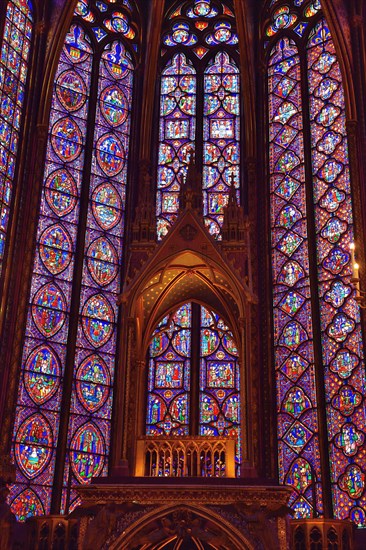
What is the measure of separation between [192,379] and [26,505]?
130 inches

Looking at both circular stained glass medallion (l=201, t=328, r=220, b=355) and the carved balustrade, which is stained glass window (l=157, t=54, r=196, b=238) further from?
the carved balustrade

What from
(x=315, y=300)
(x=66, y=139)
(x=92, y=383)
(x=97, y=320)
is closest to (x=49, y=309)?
(x=97, y=320)

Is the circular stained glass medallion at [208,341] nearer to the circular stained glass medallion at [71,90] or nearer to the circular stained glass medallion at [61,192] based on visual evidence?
the circular stained glass medallion at [61,192]

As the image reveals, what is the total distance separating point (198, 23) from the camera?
18.1 meters

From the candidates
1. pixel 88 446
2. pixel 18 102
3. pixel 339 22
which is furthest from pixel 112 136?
pixel 88 446

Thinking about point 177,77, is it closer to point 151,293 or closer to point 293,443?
point 151,293

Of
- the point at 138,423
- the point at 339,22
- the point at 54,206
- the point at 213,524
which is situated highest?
the point at 339,22

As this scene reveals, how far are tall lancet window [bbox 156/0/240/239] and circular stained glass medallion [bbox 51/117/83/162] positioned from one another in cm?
155

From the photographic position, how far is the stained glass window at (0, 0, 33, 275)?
14695mm

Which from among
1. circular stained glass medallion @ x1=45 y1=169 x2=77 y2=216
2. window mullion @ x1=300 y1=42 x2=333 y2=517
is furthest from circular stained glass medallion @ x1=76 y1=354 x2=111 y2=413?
window mullion @ x1=300 y1=42 x2=333 y2=517

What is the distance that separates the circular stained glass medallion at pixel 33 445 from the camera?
13438 millimetres

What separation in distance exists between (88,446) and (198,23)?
8.73 metres

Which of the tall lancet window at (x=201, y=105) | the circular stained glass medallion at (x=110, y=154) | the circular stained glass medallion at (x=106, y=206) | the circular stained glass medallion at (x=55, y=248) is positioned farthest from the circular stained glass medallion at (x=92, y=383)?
the circular stained glass medallion at (x=110, y=154)

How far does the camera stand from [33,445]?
44.6 ft
